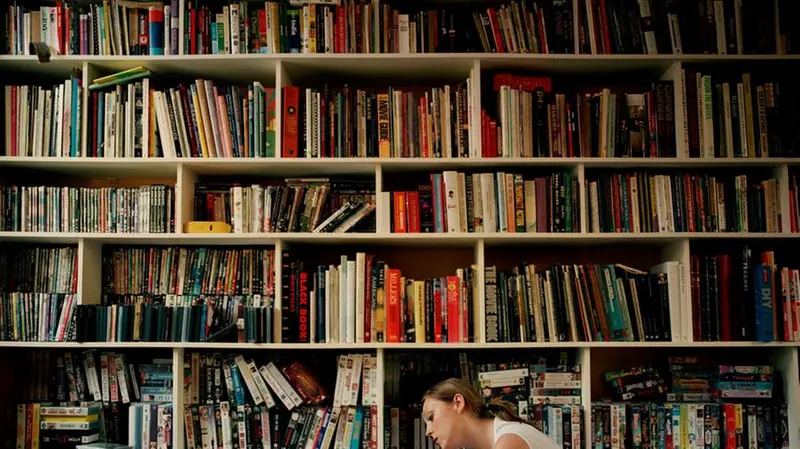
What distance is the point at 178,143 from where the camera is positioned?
12.4 feet

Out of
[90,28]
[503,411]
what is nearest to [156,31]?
[90,28]

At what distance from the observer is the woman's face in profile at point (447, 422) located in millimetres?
3078

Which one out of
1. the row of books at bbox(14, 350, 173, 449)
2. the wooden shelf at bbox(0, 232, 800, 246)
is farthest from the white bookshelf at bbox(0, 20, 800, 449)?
the row of books at bbox(14, 350, 173, 449)

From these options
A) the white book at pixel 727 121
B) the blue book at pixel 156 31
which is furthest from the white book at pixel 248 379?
A: the white book at pixel 727 121

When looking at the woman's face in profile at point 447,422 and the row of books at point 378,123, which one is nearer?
the woman's face in profile at point 447,422

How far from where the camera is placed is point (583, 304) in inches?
147

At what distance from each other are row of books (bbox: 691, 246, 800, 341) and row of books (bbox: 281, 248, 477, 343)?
882 millimetres

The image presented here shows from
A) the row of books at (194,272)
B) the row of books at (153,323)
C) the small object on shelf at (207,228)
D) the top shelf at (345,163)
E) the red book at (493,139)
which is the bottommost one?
the row of books at (153,323)

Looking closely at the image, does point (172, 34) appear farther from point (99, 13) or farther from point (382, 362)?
point (382, 362)

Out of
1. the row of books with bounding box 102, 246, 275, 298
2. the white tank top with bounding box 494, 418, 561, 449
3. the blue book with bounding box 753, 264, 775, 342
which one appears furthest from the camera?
the row of books with bounding box 102, 246, 275, 298

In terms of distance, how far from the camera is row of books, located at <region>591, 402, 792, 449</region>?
3713 millimetres

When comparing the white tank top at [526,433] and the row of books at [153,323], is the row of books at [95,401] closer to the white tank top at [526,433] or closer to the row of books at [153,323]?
the row of books at [153,323]

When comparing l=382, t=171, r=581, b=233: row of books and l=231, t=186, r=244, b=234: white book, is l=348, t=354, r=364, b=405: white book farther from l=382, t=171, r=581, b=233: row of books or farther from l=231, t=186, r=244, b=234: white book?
l=231, t=186, r=244, b=234: white book

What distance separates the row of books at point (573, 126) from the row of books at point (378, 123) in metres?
0.13
